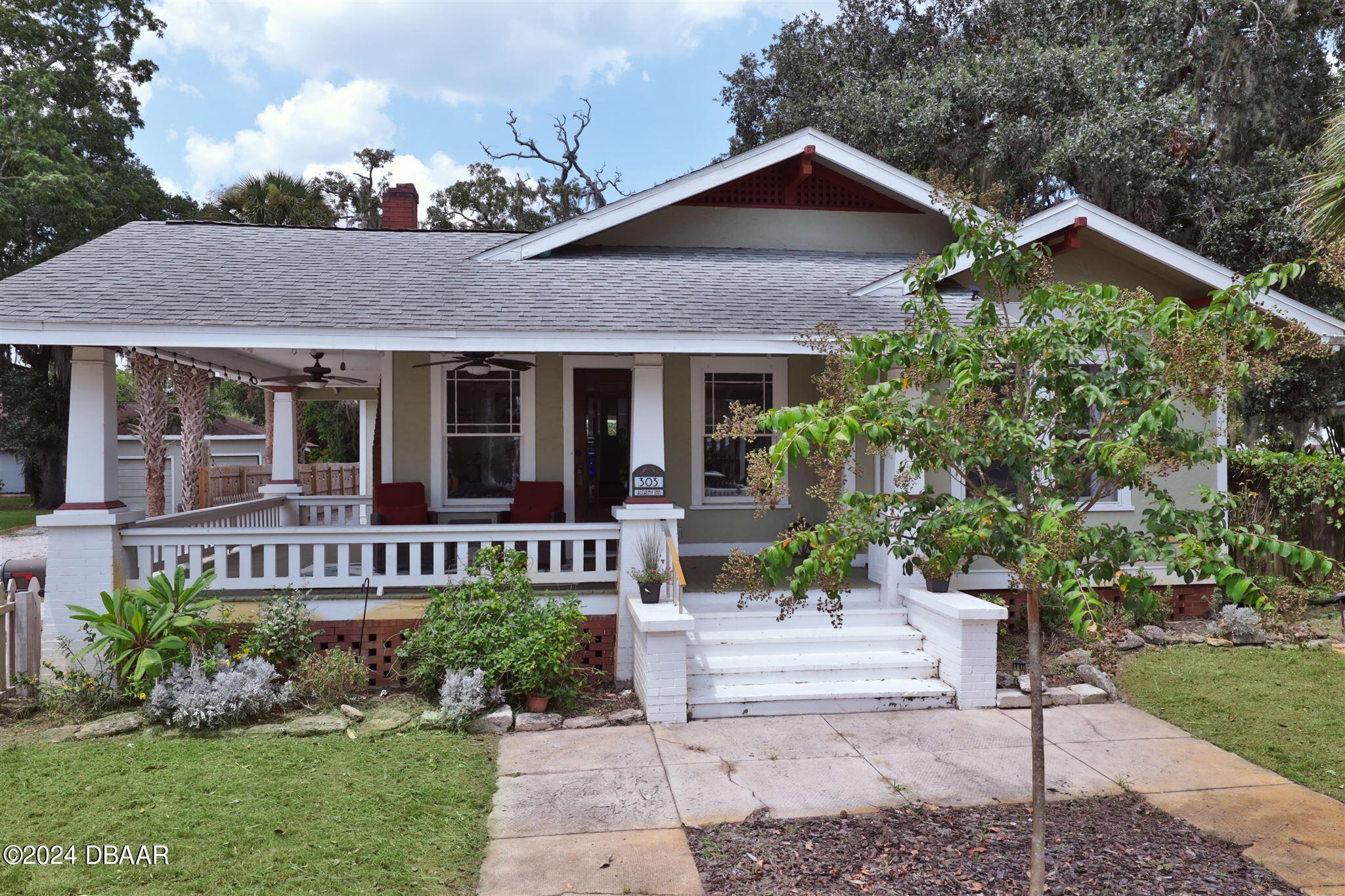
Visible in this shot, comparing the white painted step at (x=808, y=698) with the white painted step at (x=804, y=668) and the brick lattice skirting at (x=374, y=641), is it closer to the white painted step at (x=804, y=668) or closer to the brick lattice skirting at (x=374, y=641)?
the white painted step at (x=804, y=668)

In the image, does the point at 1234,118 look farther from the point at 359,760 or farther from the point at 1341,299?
the point at 359,760

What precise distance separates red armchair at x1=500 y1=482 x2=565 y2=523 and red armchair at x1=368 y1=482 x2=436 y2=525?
99 cm

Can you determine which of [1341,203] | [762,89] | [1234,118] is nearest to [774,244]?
[1341,203]

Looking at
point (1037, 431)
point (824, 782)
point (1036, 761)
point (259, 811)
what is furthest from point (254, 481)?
point (1037, 431)

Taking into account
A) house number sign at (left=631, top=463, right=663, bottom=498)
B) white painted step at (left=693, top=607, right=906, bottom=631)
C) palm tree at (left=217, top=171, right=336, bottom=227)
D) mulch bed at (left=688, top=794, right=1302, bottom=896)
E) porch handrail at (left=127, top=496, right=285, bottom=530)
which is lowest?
mulch bed at (left=688, top=794, right=1302, bottom=896)

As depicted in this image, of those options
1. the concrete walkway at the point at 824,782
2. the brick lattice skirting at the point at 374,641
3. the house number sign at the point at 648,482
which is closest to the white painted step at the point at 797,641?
the concrete walkway at the point at 824,782

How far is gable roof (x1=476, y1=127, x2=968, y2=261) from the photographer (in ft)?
30.4

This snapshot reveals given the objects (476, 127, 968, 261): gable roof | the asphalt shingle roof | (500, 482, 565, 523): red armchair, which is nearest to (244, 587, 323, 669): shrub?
the asphalt shingle roof

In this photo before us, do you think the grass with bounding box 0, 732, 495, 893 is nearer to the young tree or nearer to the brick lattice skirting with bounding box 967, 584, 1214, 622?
the brick lattice skirting with bounding box 967, 584, 1214, 622

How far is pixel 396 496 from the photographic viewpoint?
9172mm

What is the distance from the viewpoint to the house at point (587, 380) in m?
6.88

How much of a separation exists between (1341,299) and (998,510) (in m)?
14.3

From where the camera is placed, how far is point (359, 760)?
5.43 m

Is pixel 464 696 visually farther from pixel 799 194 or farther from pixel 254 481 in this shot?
pixel 254 481
